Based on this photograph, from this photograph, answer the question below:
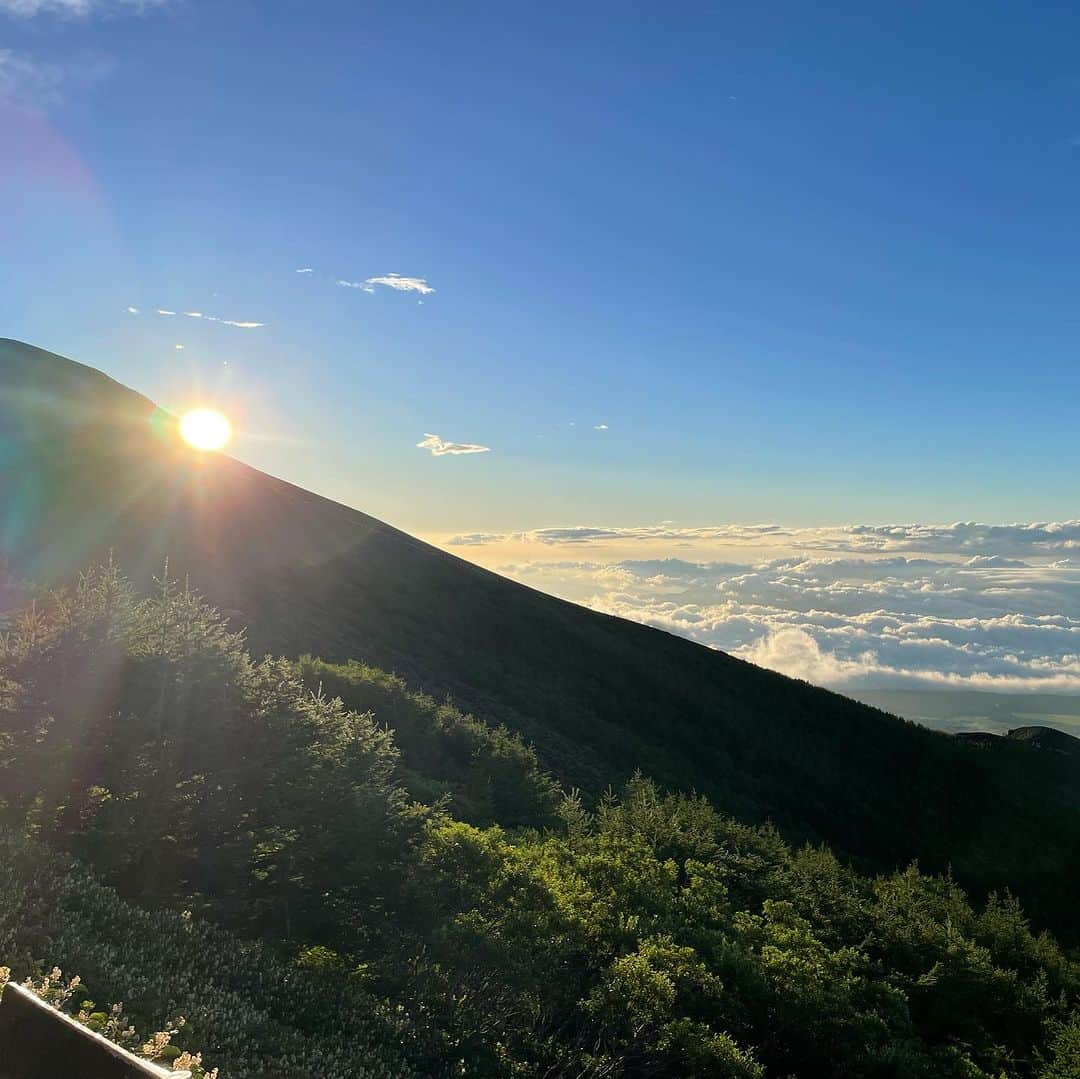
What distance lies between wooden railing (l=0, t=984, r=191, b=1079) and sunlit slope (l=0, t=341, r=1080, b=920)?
45.2m

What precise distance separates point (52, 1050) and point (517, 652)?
78929 millimetres

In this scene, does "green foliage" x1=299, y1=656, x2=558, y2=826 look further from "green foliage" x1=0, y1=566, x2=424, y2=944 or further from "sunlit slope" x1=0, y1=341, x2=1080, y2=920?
"green foliage" x1=0, y1=566, x2=424, y2=944

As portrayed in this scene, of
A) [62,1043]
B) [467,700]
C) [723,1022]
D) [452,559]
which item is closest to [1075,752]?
[452,559]

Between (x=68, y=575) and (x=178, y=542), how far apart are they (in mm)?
17518

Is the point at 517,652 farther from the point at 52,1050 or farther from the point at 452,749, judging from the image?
the point at 52,1050

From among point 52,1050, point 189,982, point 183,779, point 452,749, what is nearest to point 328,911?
point 183,779

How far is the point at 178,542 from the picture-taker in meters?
65.3

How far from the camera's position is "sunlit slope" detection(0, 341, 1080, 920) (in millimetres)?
60719

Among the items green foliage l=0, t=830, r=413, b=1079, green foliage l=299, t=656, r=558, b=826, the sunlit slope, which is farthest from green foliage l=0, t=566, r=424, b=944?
the sunlit slope

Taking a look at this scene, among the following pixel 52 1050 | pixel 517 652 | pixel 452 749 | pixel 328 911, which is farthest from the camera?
pixel 517 652

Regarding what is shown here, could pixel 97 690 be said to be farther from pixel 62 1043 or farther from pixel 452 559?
pixel 452 559

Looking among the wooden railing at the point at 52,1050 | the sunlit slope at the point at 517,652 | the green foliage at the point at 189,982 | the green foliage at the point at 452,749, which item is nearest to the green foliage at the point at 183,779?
the green foliage at the point at 189,982

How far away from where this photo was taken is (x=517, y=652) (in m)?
82.2

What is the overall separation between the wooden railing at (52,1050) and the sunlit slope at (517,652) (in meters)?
45.2
